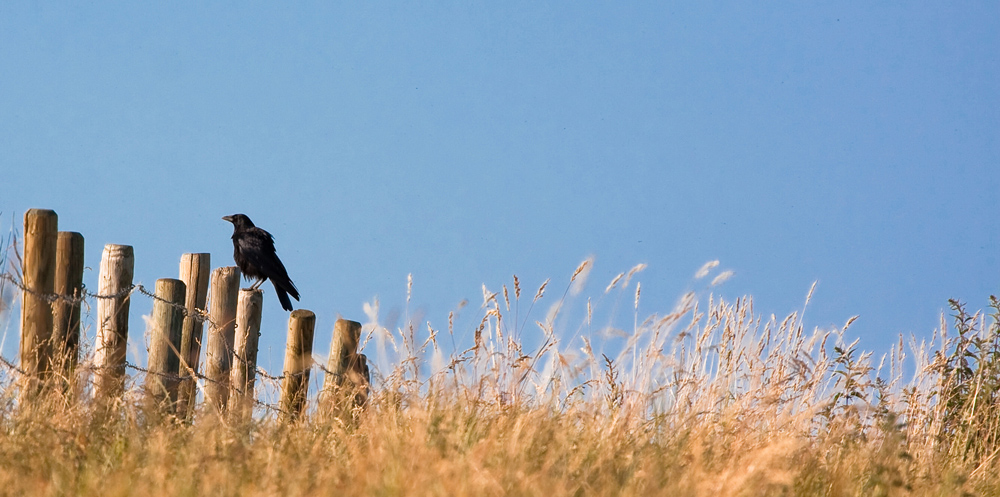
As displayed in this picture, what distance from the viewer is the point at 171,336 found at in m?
4.97

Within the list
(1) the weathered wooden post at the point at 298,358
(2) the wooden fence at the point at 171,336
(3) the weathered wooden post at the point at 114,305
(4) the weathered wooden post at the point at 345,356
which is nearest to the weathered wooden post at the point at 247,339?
(2) the wooden fence at the point at 171,336

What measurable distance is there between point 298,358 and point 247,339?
1.33 feet

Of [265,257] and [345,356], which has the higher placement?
[265,257]

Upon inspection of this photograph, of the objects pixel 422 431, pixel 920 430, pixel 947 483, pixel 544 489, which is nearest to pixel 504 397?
pixel 422 431

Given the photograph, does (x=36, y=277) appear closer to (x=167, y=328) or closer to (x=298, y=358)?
(x=167, y=328)

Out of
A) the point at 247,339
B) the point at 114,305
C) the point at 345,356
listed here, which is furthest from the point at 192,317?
the point at 345,356

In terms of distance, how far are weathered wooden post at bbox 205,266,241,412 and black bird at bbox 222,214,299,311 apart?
2459 mm

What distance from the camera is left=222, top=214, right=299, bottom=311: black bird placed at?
781 cm

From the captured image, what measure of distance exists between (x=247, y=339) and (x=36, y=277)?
1.24 metres

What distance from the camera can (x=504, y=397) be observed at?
4.16 meters

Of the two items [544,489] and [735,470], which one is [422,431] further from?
[735,470]

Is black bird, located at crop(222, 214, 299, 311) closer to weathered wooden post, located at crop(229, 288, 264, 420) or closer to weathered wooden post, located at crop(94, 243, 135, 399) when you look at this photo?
weathered wooden post, located at crop(229, 288, 264, 420)

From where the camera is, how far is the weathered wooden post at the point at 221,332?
202 inches

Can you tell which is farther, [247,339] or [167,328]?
[247,339]
